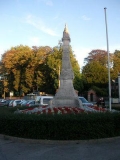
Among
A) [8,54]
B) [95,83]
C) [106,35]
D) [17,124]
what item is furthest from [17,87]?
[17,124]

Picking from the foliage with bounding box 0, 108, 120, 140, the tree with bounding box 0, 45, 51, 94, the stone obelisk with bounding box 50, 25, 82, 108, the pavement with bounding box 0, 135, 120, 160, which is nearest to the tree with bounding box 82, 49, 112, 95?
the tree with bounding box 0, 45, 51, 94

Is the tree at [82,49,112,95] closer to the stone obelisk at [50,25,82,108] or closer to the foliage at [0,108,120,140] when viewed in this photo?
the stone obelisk at [50,25,82,108]

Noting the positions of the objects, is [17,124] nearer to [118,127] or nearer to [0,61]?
[118,127]

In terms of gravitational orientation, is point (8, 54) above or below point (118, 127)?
above

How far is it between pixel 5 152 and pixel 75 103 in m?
12.0

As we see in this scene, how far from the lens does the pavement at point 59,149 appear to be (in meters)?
7.72

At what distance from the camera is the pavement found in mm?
7719

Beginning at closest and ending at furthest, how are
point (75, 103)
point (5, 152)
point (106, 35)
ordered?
point (5, 152)
point (75, 103)
point (106, 35)

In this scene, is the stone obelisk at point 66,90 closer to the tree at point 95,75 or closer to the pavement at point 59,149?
the pavement at point 59,149

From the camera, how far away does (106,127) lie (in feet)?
34.3

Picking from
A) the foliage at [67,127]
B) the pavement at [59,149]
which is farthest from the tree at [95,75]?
the pavement at [59,149]

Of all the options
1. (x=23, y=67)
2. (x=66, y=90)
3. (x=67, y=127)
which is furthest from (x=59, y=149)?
(x=23, y=67)

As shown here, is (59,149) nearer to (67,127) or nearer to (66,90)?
(67,127)

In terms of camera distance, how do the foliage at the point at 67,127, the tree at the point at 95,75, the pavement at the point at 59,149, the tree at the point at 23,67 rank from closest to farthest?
the pavement at the point at 59,149 → the foliage at the point at 67,127 → the tree at the point at 23,67 → the tree at the point at 95,75
